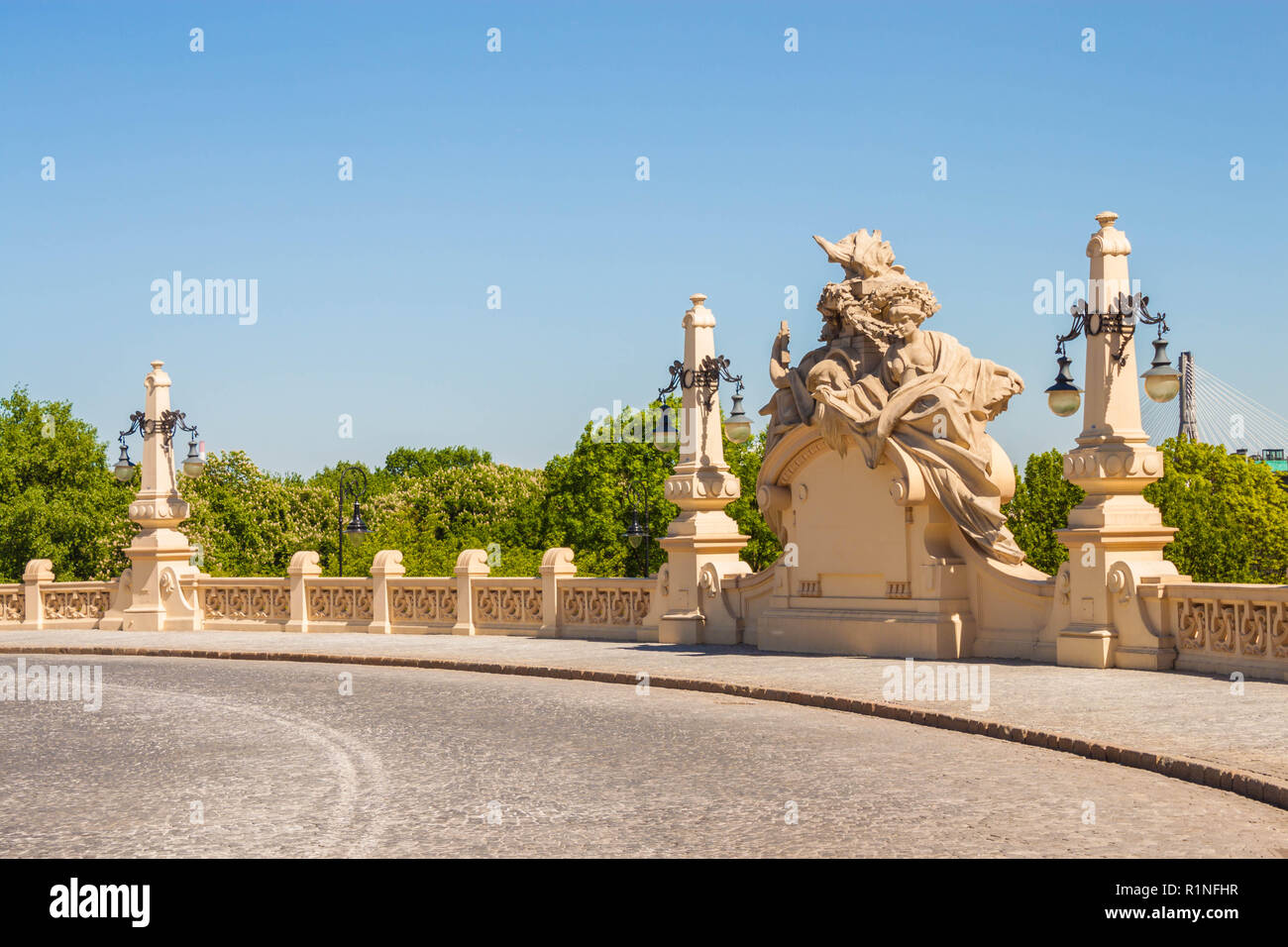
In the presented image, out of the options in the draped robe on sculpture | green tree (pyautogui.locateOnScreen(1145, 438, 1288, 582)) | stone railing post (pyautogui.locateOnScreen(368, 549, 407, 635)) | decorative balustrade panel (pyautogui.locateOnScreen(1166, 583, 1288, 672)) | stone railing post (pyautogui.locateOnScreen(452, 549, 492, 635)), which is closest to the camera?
decorative balustrade panel (pyautogui.locateOnScreen(1166, 583, 1288, 672))

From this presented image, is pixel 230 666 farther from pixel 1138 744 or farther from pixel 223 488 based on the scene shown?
pixel 223 488

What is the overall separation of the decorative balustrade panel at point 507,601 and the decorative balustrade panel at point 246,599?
15.1ft

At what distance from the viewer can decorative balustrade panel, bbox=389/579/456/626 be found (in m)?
27.8

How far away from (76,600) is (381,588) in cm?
800

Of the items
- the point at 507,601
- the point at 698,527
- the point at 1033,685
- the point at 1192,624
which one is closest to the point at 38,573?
the point at 507,601

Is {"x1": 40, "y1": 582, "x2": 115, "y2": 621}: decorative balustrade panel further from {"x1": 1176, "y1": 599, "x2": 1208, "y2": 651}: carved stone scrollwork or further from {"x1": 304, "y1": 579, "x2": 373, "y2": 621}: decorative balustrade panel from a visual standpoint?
{"x1": 1176, "y1": 599, "x2": 1208, "y2": 651}: carved stone scrollwork

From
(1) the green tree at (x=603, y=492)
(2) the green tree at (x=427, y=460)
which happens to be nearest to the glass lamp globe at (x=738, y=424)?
(1) the green tree at (x=603, y=492)

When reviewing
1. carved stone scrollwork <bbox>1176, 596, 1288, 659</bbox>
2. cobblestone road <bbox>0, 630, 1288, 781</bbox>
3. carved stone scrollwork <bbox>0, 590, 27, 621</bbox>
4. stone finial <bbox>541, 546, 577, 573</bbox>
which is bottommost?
cobblestone road <bbox>0, 630, 1288, 781</bbox>

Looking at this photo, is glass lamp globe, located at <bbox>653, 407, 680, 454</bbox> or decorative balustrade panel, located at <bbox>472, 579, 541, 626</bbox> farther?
decorative balustrade panel, located at <bbox>472, 579, 541, 626</bbox>

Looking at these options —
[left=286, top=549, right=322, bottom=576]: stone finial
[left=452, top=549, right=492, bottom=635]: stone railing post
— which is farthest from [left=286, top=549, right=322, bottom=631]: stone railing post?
[left=452, top=549, right=492, bottom=635]: stone railing post

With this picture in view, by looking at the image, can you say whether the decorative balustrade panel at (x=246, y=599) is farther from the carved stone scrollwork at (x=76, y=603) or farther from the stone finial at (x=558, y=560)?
the stone finial at (x=558, y=560)

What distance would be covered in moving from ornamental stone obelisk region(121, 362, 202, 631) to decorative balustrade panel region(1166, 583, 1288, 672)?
65.7 feet

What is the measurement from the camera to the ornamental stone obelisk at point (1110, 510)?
1747cm
